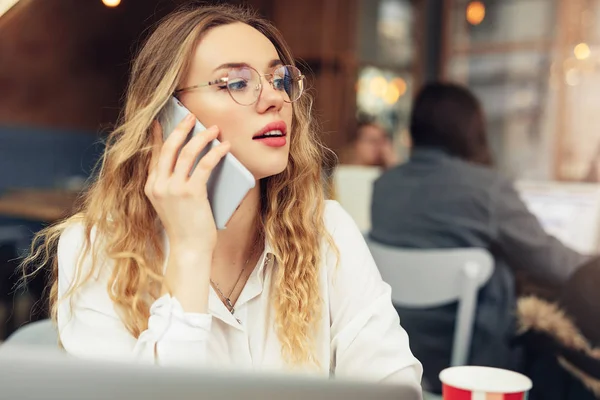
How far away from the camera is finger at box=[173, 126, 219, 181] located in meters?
0.71

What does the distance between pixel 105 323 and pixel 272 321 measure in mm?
210

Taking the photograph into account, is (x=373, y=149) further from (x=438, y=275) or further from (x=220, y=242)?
(x=220, y=242)

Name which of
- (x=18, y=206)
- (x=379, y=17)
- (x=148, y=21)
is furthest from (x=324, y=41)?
(x=148, y=21)

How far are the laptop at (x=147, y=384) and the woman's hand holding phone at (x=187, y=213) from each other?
0.27 meters

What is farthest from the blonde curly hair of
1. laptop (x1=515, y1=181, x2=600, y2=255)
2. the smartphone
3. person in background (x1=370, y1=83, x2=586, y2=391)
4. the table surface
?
the table surface

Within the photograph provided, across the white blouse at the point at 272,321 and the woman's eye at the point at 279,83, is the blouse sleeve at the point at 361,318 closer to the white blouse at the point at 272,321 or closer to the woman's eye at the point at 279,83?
the white blouse at the point at 272,321

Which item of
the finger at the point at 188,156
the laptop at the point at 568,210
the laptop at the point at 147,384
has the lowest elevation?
the laptop at the point at 568,210

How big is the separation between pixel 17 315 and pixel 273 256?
0.85m

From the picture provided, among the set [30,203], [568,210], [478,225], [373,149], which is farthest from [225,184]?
[373,149]

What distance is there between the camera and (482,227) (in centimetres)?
182

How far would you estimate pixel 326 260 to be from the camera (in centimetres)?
91

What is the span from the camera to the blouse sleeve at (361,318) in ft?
2.66

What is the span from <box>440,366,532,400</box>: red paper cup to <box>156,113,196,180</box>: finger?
1.17 ft

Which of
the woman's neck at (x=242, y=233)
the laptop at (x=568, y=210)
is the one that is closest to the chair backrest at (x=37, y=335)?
the woman's neck at (x=242, y=233)
